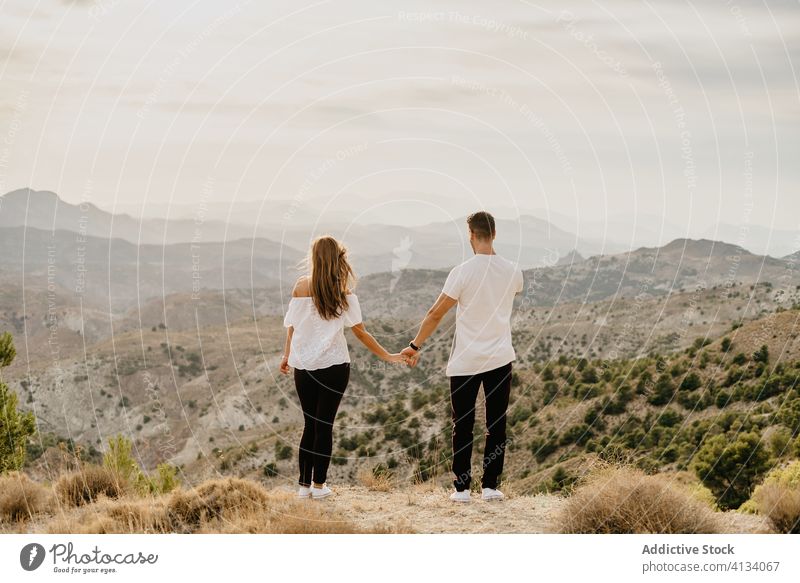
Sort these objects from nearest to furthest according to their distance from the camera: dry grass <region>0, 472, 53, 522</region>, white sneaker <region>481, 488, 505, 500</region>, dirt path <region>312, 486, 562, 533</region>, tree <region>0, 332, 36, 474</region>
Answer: dirt path <region>312, 486, 562, 533</region> < white sneaker <region>481, 488, 505, 500</region> < dry grass <region>0, 472, 53, 522</region> < tree <region>0, 332, 36, 474</region>

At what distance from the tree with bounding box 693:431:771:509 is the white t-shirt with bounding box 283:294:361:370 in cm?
2176

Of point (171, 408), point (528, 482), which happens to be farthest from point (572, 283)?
point (528, 482)

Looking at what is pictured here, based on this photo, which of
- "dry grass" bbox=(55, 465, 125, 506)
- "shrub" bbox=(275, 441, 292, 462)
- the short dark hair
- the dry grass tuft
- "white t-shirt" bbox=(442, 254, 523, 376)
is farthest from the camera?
"shrub" bbox=(275, 441, 292, 462)

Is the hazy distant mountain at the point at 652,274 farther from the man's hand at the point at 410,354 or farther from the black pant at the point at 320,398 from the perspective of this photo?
the black pant at the point at 320,398

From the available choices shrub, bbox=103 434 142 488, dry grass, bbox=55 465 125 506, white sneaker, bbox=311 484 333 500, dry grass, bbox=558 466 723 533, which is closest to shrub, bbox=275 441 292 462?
shrub, bbox=103 434 142 488

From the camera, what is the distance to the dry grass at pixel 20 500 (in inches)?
388

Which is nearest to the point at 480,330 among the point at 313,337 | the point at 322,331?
the point at 322,331

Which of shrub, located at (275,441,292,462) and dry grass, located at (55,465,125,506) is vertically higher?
dry grass, located at (55,465,125,506)

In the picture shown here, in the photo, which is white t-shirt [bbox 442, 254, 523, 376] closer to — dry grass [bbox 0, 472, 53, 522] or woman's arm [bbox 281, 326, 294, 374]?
woman's arm [bbox 281, 326, 294, 374]

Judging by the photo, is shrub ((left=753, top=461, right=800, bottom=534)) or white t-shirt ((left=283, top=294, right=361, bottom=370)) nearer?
shrub ((left=753, top=461, right=800, bottom=534))

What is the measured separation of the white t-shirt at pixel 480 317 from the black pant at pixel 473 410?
6.4 inches

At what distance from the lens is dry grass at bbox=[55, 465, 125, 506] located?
10.5 meters

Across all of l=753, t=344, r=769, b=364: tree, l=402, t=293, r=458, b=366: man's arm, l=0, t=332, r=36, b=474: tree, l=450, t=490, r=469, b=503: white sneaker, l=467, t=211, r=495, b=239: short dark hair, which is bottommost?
l=0, t=332, r=36, b=474: tree

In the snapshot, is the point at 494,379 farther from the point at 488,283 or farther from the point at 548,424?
the point at 548,424
